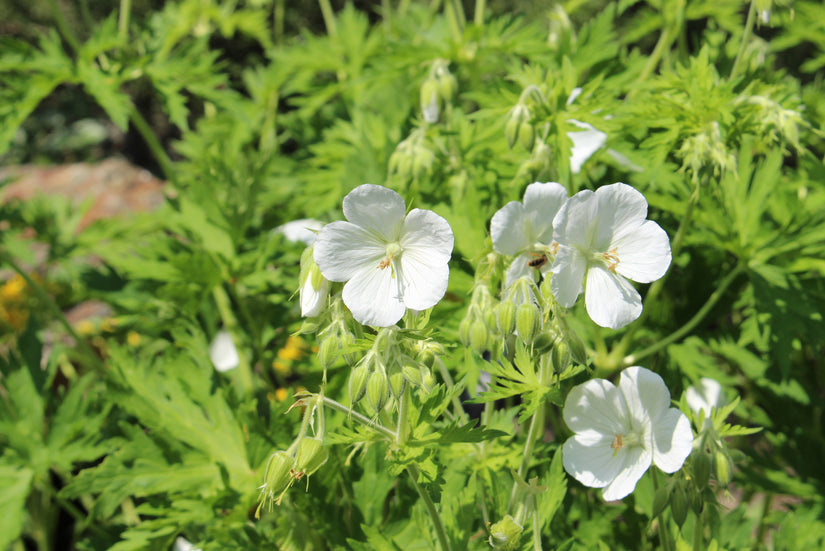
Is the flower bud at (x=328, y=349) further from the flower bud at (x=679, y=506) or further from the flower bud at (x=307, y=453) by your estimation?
the flower bud at (x=679, y=506)

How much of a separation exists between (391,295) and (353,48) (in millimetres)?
1866

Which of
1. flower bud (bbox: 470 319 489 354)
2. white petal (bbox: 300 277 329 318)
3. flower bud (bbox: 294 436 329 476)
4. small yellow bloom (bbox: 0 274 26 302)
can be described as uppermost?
white petal (bbox: 300 277 329 318)

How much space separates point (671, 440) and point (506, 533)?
301 millimetres

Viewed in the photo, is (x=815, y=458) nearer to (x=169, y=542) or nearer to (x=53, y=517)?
(x=169, y=542)

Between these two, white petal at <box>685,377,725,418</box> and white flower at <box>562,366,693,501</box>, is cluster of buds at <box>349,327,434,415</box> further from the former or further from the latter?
white petal at <box>685,377,725,418</box>

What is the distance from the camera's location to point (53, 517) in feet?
7.50

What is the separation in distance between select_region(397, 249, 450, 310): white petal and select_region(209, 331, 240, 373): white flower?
1.21 m

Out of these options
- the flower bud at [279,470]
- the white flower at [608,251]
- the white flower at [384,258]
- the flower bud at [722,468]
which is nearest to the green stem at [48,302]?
the flower bud at [279,470]

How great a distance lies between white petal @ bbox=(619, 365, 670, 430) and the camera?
108cm

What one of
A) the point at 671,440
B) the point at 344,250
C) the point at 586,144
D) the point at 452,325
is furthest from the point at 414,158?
the point at 671,440

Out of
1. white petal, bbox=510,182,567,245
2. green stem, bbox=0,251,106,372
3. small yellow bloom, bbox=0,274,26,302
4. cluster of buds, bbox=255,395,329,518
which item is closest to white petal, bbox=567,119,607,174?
white petal, bbox=510,182,567,245

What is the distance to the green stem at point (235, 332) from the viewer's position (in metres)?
2.02

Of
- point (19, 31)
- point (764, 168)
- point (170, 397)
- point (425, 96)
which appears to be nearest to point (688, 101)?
point (764, 168)

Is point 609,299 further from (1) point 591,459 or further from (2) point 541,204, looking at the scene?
(1) point 591,459
